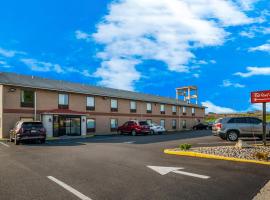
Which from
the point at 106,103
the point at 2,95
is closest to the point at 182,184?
the point at 2,95

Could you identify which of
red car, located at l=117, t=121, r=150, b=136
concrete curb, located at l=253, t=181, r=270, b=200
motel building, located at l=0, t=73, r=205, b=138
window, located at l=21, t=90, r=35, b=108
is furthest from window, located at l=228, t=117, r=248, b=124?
window, located at l=21, t=90, r=35, b=108

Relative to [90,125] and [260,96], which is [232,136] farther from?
[90,125]

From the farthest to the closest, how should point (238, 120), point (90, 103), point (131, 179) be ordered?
1. point (90, 103)
2. point (238, 120)
3. point (131, 179)

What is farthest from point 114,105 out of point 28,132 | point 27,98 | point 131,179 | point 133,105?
point 131,179

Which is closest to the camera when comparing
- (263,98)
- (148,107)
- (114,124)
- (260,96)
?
(263,98)

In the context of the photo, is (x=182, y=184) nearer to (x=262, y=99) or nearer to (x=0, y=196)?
(x=0, y=196)

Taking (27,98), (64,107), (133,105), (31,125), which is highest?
(27,98)

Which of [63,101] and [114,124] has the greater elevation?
[63,101]

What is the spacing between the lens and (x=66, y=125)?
112 feet

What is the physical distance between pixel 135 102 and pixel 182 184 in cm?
3778

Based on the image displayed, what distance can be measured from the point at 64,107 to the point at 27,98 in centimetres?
478

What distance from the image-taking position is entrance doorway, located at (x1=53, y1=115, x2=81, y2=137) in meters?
33.0

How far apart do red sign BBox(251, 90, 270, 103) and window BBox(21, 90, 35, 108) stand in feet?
72.7

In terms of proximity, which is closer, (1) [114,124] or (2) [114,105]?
(1) [114,124]
